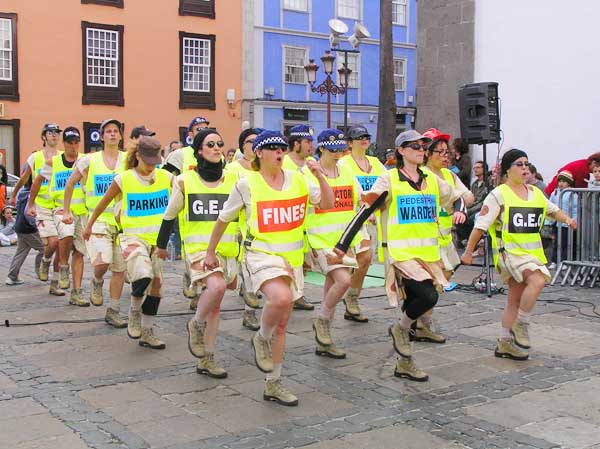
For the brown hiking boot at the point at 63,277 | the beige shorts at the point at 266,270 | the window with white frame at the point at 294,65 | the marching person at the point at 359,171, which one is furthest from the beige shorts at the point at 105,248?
the window with white frame at the point at 294,65

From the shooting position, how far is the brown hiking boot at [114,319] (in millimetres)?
8211

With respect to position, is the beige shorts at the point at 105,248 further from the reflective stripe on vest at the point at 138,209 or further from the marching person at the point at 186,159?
the marching person at the point at 186,159

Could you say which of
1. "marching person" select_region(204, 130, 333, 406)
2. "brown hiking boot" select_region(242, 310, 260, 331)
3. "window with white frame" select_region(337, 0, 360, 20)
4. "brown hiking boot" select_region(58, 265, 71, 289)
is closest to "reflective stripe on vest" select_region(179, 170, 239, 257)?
"marching person" select_region(204, 130, 333, 406)

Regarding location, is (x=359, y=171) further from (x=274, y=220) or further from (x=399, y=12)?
(x=399, y=12)

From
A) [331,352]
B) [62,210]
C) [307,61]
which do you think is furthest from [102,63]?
[331,352]

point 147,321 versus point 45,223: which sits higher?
point 45,223

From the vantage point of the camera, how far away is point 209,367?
6.38 meters

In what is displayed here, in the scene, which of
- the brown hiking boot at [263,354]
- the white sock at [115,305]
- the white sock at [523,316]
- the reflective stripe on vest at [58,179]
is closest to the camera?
the brown hiking boot at [263,354]

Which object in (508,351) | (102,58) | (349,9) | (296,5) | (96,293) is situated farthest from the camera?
(349,9)

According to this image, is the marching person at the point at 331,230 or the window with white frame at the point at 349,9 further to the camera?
the window with white frame at the point at 349,9

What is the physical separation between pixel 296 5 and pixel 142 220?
29382 mm

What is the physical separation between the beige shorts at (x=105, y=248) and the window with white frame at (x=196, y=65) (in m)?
24.1

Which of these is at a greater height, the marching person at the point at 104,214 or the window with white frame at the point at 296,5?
the window with white frame at the point at 296,5

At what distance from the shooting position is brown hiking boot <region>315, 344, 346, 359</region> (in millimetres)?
6961
